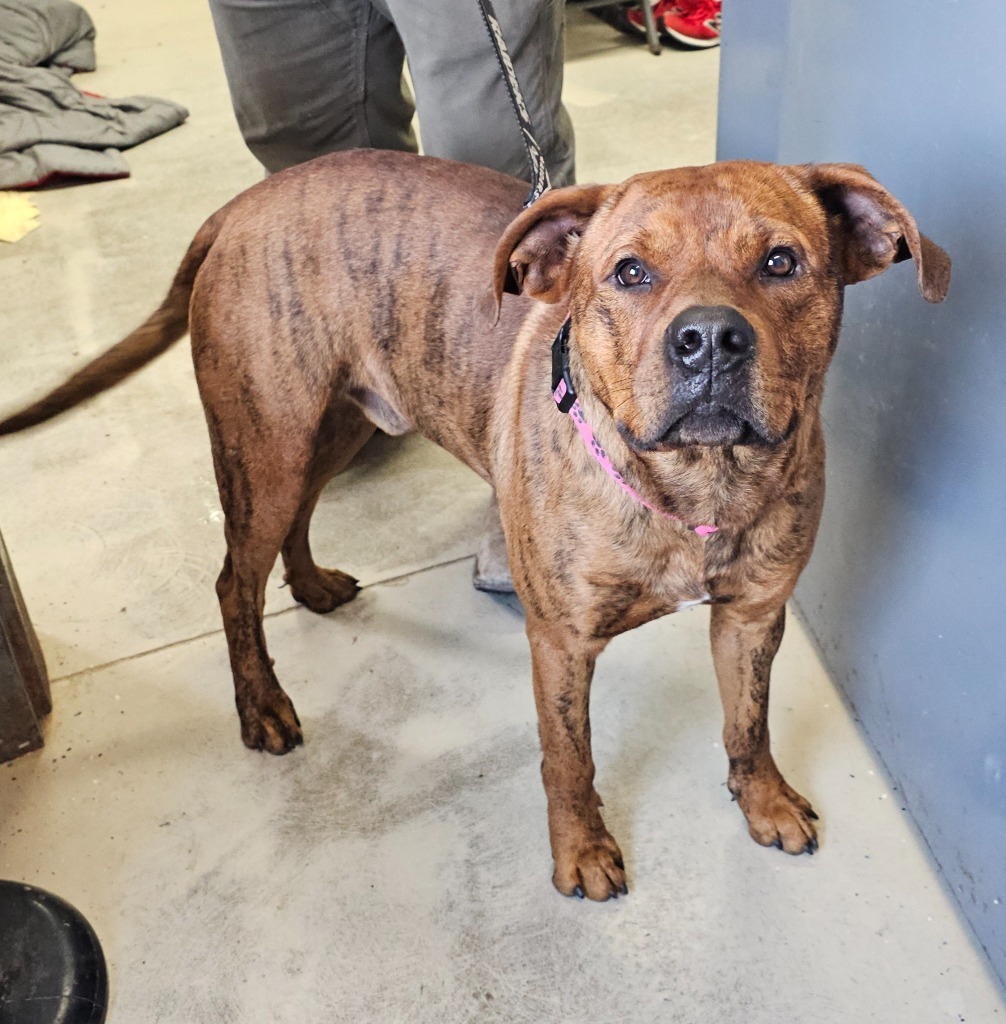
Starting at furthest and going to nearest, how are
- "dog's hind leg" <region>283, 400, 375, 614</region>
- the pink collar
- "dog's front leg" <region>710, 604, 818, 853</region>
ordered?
"dog's hind leg" <region>283, 400, 375, 614</region> < "dog's front leg" <region>710, 604, 818, 853</region> < the pink collar

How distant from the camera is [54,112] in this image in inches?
195

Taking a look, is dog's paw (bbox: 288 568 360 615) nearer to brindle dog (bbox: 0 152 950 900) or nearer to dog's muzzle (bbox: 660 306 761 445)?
brindle dog (bbox: 0 152 950 900)

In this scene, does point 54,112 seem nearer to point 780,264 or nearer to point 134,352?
point 134,352

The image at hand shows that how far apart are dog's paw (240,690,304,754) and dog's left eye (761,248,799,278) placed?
139 centimetres

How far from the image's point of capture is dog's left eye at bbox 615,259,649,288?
156 cm

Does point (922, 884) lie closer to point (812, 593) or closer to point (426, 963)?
point (812, 593)

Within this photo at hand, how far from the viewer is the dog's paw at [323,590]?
8.81ft

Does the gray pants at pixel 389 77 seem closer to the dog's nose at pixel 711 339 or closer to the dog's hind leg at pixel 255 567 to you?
the dog's hind leg at pixel 255 567

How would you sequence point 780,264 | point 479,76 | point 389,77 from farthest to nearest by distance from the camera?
1. point 389,77
2. point 479,76
3. point 780,264

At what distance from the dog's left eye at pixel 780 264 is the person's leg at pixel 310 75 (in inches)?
61.6

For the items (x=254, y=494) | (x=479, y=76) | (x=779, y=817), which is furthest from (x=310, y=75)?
(x=779, y=817)

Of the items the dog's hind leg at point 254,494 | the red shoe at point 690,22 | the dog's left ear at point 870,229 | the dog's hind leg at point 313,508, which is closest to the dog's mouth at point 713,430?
the dog's left ear at point 870,229

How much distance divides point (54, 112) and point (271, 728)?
3.67 m

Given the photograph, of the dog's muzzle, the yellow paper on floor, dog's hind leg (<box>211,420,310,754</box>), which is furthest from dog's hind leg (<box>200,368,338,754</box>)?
→ the yellow paper on floor
